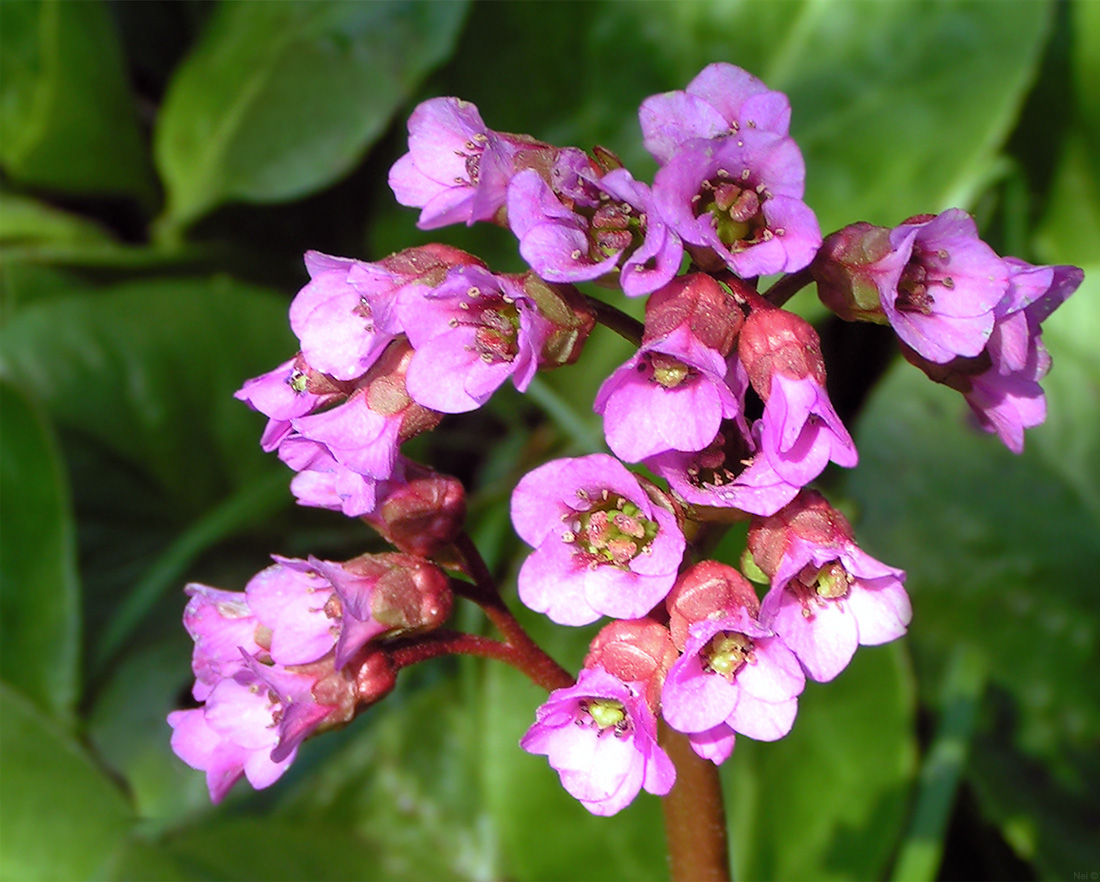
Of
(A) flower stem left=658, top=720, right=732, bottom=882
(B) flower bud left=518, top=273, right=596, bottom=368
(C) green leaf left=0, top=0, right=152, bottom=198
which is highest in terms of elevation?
(B) flower bud left=518, top=273, right=596, bottom=368

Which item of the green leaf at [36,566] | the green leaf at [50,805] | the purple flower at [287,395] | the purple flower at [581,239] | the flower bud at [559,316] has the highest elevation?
the purple flower at [581,239]

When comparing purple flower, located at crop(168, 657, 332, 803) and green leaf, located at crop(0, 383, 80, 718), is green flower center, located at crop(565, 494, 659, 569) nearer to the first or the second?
purple flower, located at crop(168, 657, 332, 803)

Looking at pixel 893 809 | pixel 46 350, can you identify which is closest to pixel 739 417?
pixel 893 809

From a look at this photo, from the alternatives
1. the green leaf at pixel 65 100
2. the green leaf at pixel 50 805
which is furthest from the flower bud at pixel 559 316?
the green leaf at pixel 65 100

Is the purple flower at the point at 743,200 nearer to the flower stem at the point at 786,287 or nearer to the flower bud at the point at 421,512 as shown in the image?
the flower stem at the point at 786,287

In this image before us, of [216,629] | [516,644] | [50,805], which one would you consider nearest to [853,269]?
[516,644]

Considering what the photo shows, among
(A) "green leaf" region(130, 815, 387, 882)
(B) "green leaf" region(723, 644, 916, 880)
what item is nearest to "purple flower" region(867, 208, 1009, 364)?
(B) "green leaf" region(723, 644, 916, 880)
